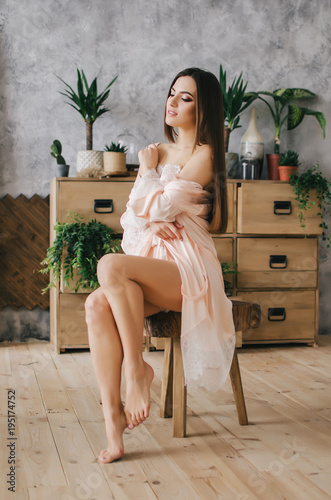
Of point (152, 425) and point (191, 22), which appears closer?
point (152, 425)

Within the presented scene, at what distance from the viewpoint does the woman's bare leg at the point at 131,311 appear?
173 cm

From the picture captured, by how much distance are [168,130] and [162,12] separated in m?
1.88

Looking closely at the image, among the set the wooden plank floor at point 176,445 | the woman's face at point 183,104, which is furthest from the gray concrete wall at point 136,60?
the woman's face at point 183,104

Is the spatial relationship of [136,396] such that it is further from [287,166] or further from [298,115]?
[298,115]

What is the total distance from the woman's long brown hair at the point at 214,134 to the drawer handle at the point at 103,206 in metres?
1.31

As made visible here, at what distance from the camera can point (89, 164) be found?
3.39m

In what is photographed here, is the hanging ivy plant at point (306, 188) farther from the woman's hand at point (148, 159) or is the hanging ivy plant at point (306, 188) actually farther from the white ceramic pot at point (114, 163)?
the woman's hand at point (148, 159)

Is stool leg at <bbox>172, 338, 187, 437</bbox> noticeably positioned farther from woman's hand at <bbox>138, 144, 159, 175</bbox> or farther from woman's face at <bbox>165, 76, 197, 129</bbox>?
woman's face at <bbox>165, 76, 197, 129</bbox>

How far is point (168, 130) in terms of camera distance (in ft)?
7.34

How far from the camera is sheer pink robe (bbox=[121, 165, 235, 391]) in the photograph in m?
1.83

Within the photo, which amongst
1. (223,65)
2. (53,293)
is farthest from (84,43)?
(53,293)

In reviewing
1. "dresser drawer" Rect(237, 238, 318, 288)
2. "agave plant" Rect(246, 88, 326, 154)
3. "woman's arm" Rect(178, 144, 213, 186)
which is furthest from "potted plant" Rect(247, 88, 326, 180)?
"woman's arm" Rect(178, 144, 213, 186)

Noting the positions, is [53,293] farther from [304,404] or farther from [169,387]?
[304,404]

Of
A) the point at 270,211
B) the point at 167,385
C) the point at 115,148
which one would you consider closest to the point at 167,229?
the point at 167,385
